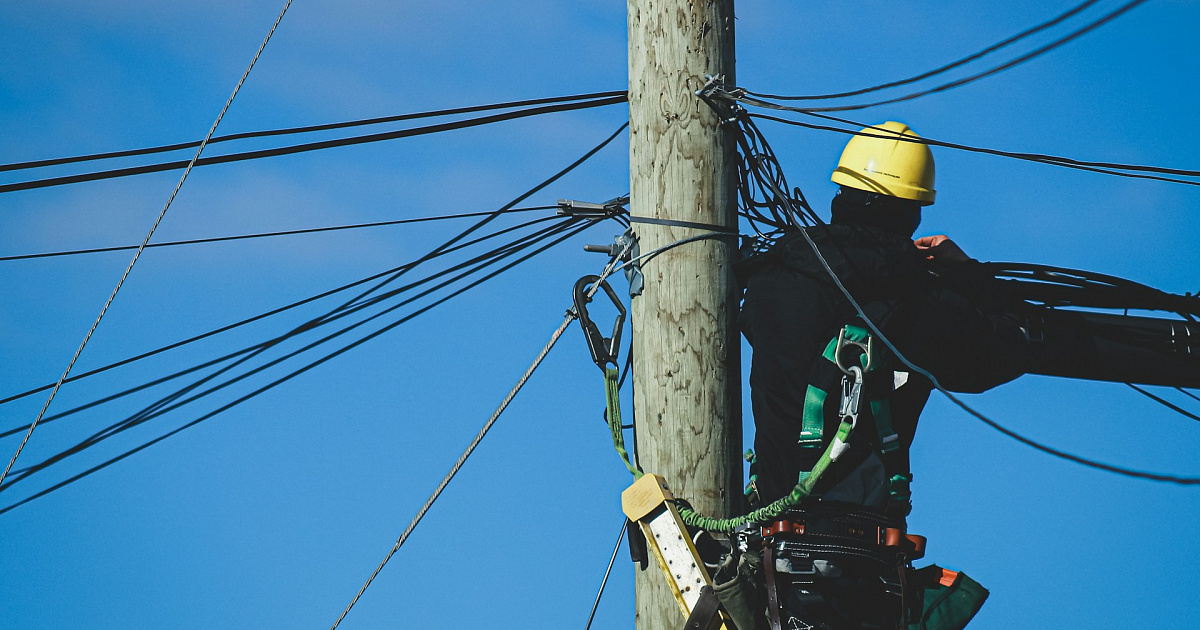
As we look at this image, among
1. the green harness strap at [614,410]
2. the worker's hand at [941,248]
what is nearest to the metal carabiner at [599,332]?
the green harness strap at [614,410]

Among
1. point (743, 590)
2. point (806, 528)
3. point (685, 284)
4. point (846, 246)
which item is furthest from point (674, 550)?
point (846, 246)

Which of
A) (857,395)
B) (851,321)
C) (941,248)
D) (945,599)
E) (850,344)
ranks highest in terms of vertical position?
(941,248)

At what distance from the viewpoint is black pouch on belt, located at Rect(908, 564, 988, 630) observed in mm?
4363

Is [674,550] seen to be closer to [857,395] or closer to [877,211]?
[857,395]

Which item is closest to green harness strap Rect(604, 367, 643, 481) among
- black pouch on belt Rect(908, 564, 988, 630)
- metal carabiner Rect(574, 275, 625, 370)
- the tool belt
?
metal carabiner Rect(574, 275, 625, 370)

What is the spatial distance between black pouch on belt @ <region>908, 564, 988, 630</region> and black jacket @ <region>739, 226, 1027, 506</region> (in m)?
0.49

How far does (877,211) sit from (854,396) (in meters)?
0.97

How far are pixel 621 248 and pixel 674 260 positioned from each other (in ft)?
0.94

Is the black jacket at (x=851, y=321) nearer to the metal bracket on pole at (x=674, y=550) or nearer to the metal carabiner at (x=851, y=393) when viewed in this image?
the metal carabiner at (x=851, y=393)

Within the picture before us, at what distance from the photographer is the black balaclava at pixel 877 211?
15.3 ft

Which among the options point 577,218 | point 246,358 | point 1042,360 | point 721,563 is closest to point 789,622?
point 721,563

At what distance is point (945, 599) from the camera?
14.4 feet

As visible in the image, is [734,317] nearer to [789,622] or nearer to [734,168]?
[734,168]

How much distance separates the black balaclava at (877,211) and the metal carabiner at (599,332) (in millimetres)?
1002
